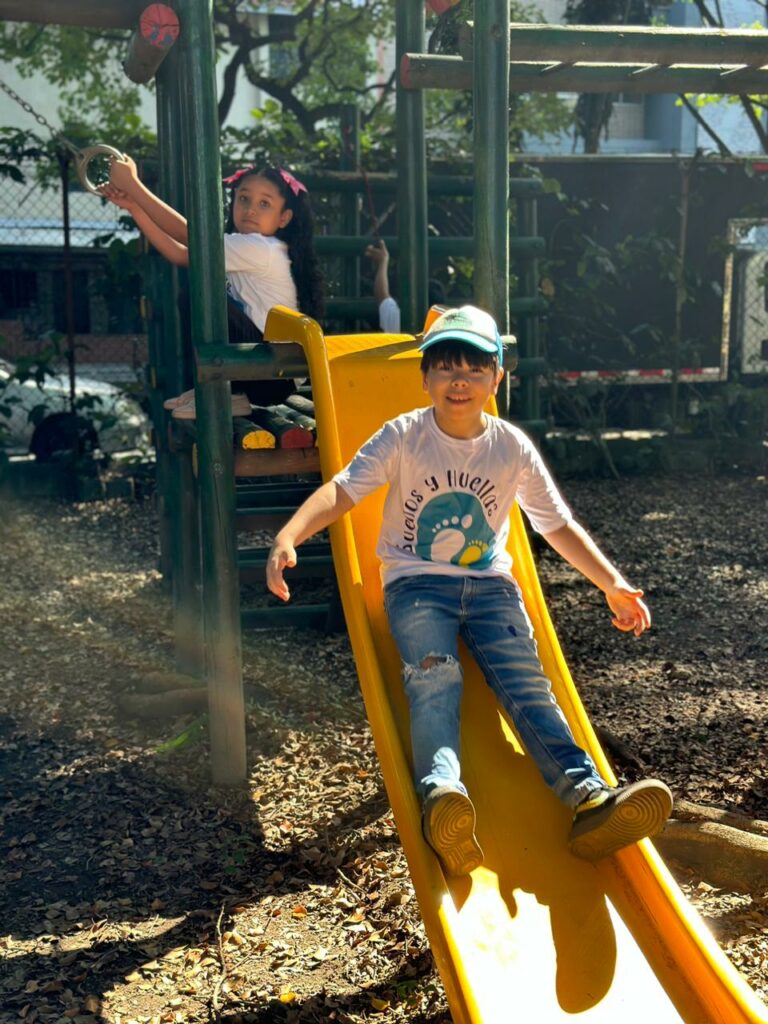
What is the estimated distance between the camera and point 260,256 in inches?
175

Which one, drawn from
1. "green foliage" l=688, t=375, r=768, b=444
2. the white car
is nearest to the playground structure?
the white car

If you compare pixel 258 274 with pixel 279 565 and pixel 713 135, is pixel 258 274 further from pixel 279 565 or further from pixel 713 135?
pixel 713 135

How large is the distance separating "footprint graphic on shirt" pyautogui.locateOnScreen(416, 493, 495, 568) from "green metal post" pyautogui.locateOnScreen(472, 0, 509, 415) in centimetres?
96

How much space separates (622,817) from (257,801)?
170cm

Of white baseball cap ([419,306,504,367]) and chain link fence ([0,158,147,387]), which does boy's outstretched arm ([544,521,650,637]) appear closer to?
white baseball cap ([419,306,504,367])

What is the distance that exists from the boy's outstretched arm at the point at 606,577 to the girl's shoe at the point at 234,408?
1397 millimetres

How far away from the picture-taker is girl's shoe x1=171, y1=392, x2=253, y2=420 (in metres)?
4.32

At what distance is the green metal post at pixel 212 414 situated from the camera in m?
3.91

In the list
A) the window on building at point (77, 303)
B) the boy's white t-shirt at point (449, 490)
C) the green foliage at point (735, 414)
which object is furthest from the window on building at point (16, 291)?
the boy's white t-shirt at point (449, 490)

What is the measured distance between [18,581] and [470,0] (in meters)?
4.21

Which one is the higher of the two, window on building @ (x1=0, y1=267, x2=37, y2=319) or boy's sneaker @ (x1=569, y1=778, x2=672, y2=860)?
window on building @ (x1=0, y1=267, x2=37, y2=319)

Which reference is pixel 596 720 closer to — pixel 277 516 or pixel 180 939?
pixel 277 516

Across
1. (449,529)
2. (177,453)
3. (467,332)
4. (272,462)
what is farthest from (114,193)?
(449,529)

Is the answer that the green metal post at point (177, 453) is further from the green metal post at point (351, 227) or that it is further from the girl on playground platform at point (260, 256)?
the green metal post at point (351, 227)
